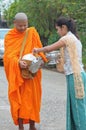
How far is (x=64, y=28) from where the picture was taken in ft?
22.1

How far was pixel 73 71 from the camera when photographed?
663 centimetres

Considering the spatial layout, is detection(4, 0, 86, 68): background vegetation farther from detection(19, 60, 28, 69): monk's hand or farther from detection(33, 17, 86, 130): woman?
detection(33, 17, 86, 130): woman

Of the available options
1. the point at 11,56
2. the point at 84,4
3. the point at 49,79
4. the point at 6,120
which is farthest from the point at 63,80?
the point at 11,56

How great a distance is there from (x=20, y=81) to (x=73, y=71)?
45.1 inches

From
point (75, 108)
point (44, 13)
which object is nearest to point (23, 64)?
point (75, 108)

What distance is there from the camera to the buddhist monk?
7508mm

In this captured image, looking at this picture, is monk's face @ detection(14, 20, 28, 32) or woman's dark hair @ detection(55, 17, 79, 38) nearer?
woman's dark hair @ detection(55, 17, 79, 38)

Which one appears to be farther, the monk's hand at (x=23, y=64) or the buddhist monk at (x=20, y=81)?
the buddhist monk at (x=20, y=81)

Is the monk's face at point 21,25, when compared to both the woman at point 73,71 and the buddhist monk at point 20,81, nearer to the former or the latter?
the buddhist monk at point 20,81

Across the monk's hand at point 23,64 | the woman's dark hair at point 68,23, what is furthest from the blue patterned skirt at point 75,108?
the monk's hand at point 23,64

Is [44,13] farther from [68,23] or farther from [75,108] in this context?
[75,108]

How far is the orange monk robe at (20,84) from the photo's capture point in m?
7.52

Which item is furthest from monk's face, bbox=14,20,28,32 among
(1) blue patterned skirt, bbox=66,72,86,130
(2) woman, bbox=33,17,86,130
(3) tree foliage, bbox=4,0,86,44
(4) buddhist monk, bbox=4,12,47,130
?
(3) tree foliage, bbox=4,0,86,44

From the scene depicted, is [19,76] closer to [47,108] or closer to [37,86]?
[37,86]
